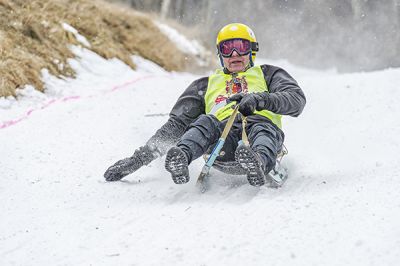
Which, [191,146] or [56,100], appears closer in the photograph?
[191,146]

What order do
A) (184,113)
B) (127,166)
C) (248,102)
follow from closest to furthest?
(248,102), (127,166), (184,113)

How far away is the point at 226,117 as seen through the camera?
4066mm

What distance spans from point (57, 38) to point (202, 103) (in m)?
3.89

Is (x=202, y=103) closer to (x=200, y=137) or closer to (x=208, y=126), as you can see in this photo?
(x=208, y=126)

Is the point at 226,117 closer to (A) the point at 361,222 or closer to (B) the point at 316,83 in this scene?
(A) the point at 361,222

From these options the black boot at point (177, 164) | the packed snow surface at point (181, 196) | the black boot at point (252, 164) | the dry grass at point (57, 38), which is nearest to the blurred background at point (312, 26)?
the dry grass at point (57, 38)

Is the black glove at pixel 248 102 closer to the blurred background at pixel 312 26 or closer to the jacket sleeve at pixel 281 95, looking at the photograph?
the jacket sleeve at pixel 281 95

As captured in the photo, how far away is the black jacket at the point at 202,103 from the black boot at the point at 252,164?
531 mm

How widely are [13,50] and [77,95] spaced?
0.86 metres

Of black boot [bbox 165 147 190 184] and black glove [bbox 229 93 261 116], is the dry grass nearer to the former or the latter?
black boot [bbox 165 147 190 184]

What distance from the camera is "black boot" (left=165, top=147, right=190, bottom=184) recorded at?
3395 millimetres

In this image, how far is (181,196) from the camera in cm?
367

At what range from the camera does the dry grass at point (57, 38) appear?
6.10m

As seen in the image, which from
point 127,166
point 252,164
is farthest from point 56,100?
point 252,164
